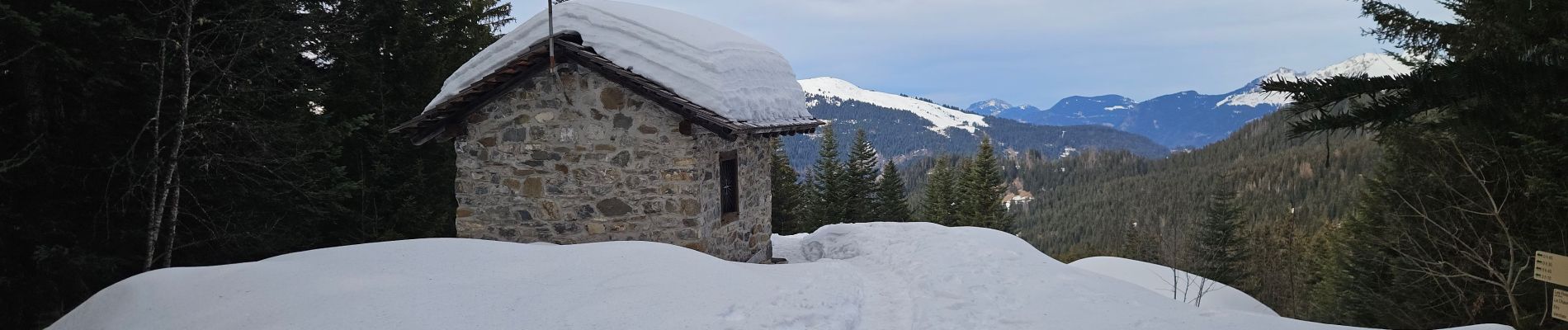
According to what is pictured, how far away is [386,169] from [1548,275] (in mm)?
18626

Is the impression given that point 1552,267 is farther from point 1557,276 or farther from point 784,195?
point 784,195

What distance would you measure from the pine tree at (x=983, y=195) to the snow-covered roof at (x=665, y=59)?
2478 cm

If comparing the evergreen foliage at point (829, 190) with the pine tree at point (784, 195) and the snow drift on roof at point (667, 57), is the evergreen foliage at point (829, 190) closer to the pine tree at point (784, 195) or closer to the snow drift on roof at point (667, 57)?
the pine tree at point (784, 195)

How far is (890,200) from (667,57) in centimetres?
2801

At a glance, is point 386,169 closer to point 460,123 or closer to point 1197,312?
point 460,123

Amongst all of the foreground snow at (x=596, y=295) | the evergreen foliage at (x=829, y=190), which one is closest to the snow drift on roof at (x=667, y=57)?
the foreground snow at (x=596, y=295)

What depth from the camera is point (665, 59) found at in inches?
398

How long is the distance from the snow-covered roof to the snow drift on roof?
0.01 meters

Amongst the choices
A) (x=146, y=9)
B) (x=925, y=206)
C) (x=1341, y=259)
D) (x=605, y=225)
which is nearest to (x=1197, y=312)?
(x=605, y=225)

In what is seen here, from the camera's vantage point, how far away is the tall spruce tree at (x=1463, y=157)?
3.87 metres

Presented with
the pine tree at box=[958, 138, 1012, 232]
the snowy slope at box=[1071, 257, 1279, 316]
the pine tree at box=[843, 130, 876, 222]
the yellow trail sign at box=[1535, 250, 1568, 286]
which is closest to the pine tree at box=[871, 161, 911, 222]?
the pine tree at box=[843, 130, 876, 222]

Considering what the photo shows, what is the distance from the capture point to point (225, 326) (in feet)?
17.8

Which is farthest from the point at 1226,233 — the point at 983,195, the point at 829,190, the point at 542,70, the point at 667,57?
the point at 542,70

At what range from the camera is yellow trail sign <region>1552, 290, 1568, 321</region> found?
17.7 ft
